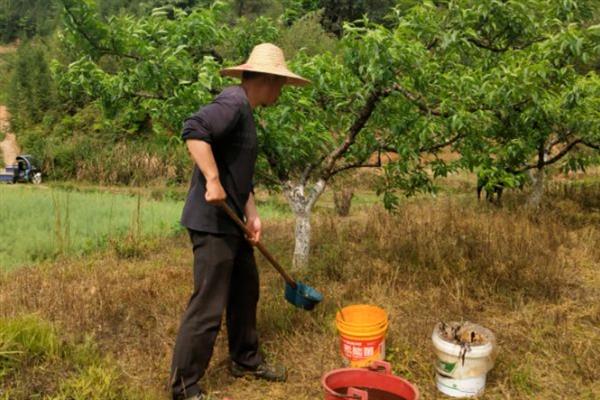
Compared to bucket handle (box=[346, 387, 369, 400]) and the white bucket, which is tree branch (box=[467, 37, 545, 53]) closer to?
the white bucket

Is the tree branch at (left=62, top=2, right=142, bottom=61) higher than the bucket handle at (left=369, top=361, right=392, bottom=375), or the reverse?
the tree branch at (left=62, top=2, right=142, bottom=61)

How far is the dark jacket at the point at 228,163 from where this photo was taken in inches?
115

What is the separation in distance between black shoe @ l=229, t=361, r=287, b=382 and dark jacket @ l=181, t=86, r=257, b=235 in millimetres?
862

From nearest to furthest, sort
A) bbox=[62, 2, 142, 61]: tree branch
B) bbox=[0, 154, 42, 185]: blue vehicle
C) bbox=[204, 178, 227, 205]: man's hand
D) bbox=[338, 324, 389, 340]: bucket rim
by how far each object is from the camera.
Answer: bbox=[204, 178, 227, 205]: man's hand < bbox=[338, 324, 389, 340]: bucket rim < bbox=[62, 2, 142, 61]: tree branch < bbox=[0, 154, 42, 185]: blue vehicle

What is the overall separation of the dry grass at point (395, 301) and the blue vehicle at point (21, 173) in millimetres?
11309

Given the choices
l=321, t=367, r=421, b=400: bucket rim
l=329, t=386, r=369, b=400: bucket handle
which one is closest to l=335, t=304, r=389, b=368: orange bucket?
l=321, t=367, r=421, b=400: bucket rim

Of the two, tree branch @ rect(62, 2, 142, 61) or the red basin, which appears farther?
tree branch @ rect(62, 2, 142, 61)

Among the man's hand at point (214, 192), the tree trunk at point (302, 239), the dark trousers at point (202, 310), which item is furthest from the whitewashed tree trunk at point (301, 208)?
the man's hand at point (214, 192)

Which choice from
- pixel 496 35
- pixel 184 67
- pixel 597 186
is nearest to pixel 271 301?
pixel 184 67

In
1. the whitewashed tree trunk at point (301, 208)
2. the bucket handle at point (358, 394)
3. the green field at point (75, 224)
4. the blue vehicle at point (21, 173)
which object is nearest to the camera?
the bucket handle at point (358, 394)

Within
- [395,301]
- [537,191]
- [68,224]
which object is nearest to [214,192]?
[395,301]

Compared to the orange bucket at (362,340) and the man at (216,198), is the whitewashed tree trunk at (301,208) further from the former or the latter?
Answer: the man at (216,198)

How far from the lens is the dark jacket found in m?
2.92

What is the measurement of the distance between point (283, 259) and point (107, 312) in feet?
6.74
